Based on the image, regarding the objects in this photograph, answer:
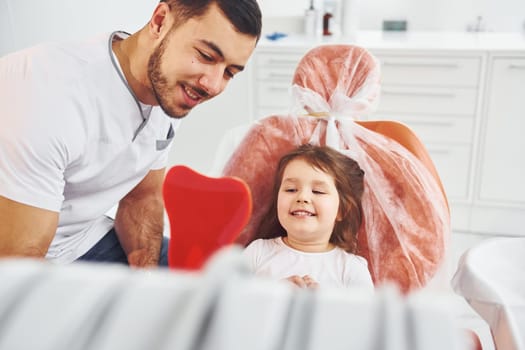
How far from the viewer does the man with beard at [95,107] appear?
35.5 inches

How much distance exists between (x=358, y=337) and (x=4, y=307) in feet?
0.53

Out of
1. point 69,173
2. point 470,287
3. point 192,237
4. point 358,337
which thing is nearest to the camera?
point 358,337

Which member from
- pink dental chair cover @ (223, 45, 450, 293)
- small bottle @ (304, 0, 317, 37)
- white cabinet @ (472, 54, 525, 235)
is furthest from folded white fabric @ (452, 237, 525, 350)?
small bottle @ (304, 0, 317, 37)

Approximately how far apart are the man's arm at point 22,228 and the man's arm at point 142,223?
38 cm

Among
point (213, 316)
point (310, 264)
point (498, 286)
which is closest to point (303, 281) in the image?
point (310, 264)

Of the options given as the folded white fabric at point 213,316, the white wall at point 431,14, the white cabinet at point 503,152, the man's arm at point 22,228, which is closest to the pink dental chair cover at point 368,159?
the man's arm at point 22,228

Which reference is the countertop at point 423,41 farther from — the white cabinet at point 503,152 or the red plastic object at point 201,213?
the red plastic object at point 201,213

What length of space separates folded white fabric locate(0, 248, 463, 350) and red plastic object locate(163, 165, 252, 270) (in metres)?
0.80

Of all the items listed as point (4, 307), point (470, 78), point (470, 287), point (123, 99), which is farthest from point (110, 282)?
point (470, 78)

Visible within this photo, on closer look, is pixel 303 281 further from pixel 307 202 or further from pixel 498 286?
pixel 498 286

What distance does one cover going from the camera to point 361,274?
46.0 inches

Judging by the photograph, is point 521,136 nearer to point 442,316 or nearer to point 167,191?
point 167,191

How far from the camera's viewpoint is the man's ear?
99 centimetres

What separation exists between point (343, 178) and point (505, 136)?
4.92 ft
